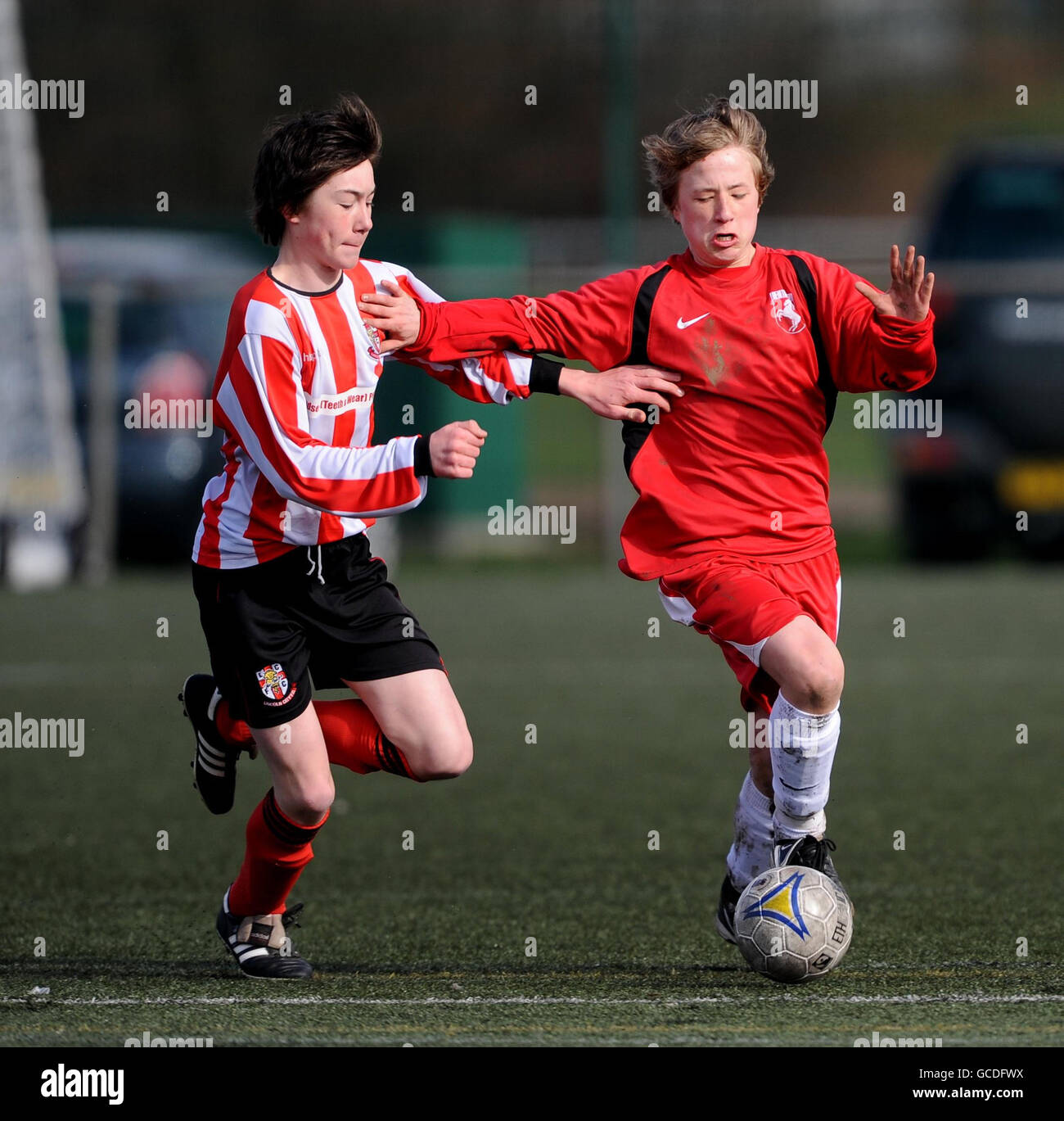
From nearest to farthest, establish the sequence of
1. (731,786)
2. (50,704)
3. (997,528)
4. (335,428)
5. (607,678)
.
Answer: (335,428), (731,786), (50,704), (607,678), (997,528)

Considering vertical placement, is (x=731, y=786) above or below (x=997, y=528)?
below

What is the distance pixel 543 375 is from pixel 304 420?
2.07 feet

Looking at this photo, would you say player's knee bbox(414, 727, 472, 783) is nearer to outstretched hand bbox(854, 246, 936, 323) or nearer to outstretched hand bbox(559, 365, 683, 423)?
outstretched hand bbox(559, 365, 683, 423)

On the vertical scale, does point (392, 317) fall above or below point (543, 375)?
above

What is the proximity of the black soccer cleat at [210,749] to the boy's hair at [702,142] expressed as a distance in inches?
59.9

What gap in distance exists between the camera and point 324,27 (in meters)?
25.8

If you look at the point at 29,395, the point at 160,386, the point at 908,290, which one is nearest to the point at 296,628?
the point at 908,290

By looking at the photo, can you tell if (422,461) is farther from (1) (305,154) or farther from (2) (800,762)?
(2) (800,762)

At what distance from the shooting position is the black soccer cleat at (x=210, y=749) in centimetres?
446

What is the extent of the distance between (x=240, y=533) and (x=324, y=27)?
22.9 meters

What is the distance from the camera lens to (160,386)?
12219 millimetres
